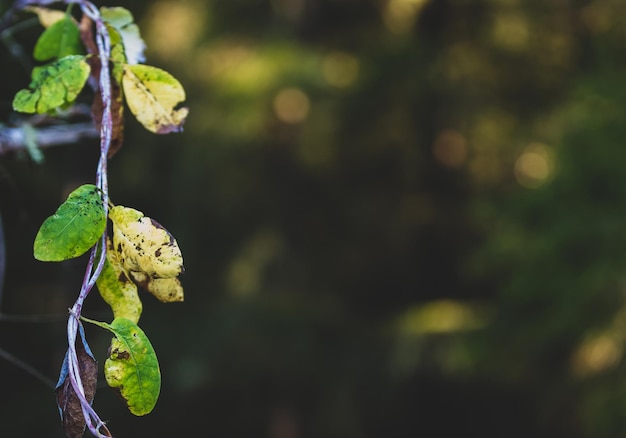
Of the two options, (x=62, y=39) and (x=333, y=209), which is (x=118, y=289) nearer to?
(x=62, y=39)

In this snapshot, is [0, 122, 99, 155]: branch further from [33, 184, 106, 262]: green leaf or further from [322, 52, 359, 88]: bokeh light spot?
[322, 52, 359, 88]: bokeh light spot

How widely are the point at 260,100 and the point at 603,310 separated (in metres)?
2.05

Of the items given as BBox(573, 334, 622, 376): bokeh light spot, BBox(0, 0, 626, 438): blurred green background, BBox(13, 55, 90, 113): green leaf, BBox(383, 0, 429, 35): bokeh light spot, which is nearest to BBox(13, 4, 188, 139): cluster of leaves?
BBox(13, 55, 90, 113): green leaf

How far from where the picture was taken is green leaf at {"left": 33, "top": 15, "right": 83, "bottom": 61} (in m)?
0.54

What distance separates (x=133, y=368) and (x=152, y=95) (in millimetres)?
178

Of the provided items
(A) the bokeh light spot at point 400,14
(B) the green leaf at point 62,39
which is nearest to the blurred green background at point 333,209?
(A) the bokeh light spot at point 400,14

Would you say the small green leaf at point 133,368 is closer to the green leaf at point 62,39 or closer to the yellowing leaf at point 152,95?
the yellowing leaf at point 152,95

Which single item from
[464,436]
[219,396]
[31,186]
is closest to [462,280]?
[464,436]

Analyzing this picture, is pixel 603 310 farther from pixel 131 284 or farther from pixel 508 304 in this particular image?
pixel 131 284

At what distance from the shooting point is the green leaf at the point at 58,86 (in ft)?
1.35

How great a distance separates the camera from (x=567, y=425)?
285 centimetres

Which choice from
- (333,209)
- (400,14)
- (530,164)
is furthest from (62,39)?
(530,164)

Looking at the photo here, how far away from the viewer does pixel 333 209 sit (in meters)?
4.30

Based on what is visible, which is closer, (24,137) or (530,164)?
(24,137)
